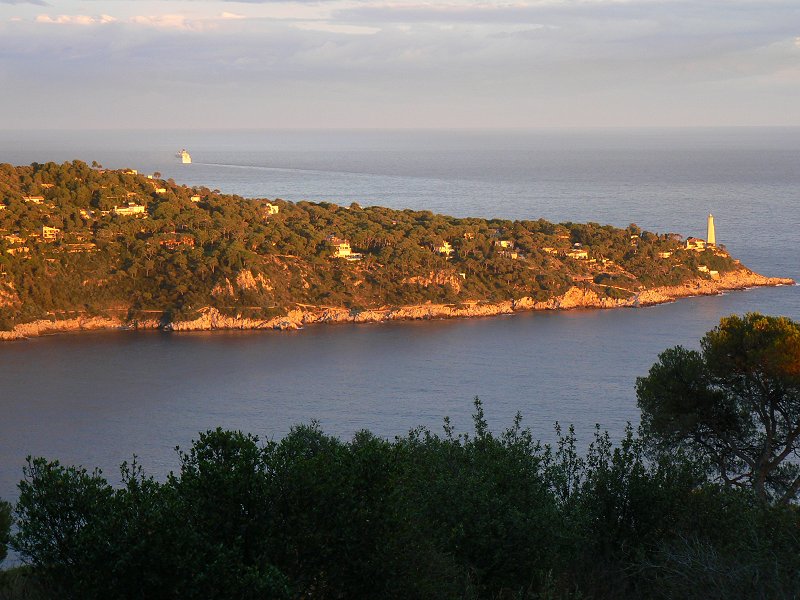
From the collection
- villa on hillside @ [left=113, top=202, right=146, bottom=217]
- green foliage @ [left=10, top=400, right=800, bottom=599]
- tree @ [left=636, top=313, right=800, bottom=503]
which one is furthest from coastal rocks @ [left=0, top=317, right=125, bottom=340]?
green foliage @ [left=10, top=400, right=800, bottom=599]

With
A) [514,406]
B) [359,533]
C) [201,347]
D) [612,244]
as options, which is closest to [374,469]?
[359,533]

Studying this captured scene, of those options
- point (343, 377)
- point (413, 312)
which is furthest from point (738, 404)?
point (413, 312)

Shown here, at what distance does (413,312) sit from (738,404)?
21116 millimetres

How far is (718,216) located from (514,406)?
115 ft

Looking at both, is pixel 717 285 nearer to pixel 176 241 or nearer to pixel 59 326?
pixel 176 241

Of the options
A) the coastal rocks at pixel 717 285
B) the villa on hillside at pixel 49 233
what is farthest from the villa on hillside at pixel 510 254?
the villa on hillside at pixel 49 233

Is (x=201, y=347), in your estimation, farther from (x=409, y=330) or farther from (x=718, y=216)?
(x=718, y=216)

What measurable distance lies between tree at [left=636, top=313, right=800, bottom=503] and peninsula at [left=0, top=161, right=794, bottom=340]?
2015cm

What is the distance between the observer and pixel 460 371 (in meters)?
23.0

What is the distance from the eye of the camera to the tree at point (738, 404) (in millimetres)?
8797

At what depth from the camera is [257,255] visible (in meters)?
31.2

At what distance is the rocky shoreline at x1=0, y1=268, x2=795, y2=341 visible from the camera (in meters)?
28.0

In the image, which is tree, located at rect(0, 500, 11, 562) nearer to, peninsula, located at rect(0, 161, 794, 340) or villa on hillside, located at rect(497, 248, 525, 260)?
peninsula, located at rect(0, 161, 794, 340)

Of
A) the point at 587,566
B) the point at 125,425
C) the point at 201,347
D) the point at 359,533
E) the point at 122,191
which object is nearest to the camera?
the point at 359,533
